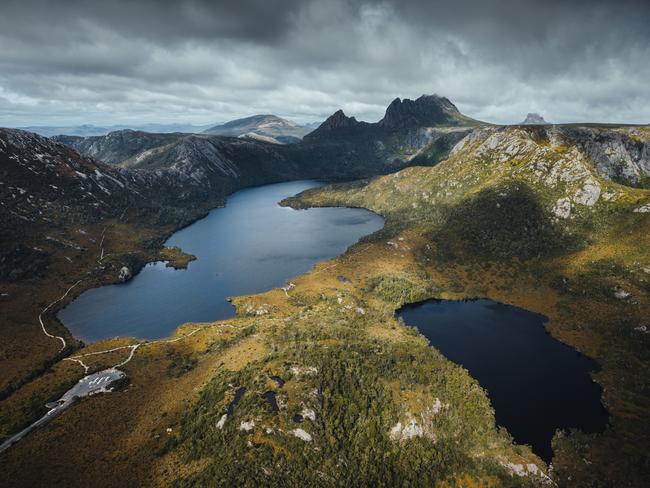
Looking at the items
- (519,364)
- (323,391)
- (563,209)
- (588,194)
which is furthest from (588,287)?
(323,391)

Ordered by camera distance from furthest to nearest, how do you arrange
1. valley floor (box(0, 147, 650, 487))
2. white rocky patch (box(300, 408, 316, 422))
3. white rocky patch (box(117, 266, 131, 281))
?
white rocky patch (box(117, 266, 131, 281))
white rocky patch (box(300, 408, 316, 422))
valley floor (box(0, 147, 650, 487))

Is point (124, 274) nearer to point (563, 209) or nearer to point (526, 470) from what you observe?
point (526, 470)

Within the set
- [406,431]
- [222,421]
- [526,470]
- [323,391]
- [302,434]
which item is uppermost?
[323,391]

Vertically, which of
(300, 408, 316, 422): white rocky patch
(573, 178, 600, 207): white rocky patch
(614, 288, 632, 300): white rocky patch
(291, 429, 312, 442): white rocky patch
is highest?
(573, 178, 600, 207): white rocky patch

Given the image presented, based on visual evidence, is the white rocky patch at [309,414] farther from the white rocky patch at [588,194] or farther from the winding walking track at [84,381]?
the white rocky patch at [588,194]

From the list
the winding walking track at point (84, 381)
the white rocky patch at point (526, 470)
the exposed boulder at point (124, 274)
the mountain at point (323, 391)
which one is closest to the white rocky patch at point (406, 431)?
the mountain at point (323, 391)

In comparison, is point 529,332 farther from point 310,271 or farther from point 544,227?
point 310,271

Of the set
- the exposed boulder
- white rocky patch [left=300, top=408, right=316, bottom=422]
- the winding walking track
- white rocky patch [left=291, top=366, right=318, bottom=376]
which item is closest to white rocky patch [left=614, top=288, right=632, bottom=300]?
white rocky patch [left=291, top=366, right=318, bottom=376]

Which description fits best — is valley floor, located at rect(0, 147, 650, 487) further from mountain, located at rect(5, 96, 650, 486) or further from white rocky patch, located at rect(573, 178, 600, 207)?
white rocky patch, located at rect(573, 178, 600, 207)

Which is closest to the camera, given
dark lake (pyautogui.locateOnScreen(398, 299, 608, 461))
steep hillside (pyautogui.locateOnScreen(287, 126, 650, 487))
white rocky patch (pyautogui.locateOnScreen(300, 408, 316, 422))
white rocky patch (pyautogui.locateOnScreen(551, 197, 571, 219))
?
white rocky patch (pyautogui.locateOnScreen(300, 408, 316, 422))
